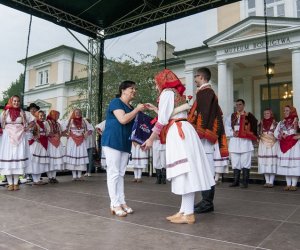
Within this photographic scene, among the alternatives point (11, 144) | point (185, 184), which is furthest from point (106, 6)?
point (185, 184)

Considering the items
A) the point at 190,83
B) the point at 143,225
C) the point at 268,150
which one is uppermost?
the point at 190,83

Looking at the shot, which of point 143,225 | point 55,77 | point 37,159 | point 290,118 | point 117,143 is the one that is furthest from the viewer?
point 55,77

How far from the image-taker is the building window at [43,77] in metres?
25.4

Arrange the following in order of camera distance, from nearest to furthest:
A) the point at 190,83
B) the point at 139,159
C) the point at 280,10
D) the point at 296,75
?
the point at 139,159 < the point at 296,75 < the point at 280,10 < the point at 190,83

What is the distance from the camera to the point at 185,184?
3.22 m

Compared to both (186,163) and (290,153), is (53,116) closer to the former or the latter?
(186,163)

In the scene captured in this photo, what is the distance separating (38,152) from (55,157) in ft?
1.74

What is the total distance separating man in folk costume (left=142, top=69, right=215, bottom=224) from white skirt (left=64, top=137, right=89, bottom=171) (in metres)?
4.63

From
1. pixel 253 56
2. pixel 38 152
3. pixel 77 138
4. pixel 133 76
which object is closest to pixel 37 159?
pixel 38 152

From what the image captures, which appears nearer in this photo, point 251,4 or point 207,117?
point 207,117

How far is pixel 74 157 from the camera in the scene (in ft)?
25.2

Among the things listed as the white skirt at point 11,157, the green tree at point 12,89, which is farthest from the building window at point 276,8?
the green tree at point 12,89

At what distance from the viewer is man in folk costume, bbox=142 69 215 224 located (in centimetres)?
320

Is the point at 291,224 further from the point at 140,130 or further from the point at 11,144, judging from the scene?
the point at 11,144
